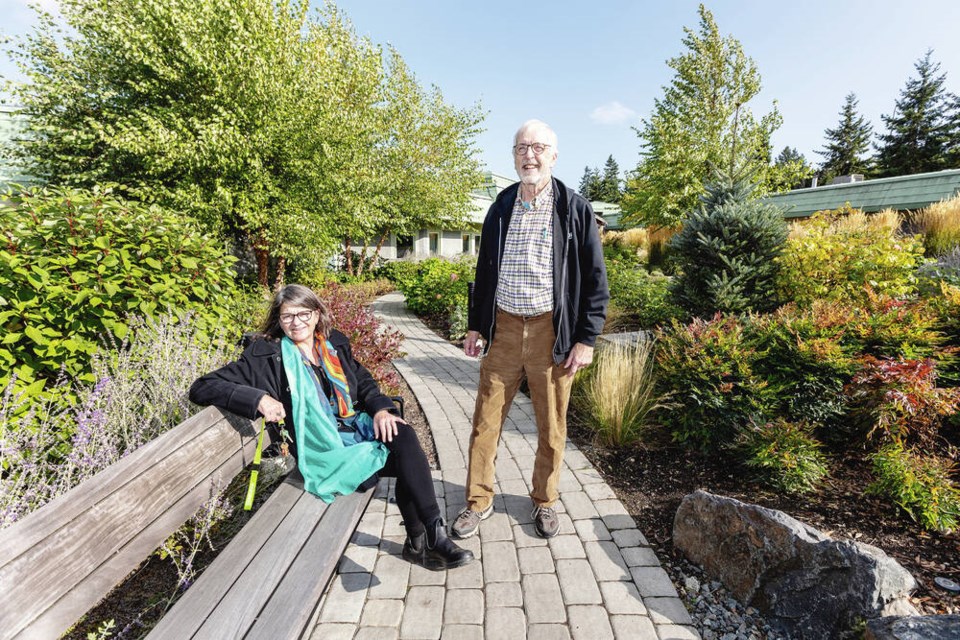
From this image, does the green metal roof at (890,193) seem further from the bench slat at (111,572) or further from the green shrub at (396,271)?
the green shrub at (396,271)

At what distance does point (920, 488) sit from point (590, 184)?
234 feet

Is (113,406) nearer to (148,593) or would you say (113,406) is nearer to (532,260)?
(148,593)

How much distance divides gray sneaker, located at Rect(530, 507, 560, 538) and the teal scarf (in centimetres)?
109

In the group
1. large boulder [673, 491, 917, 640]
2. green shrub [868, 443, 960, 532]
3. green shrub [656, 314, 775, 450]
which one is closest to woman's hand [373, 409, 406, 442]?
large boulder [673, 491, 917, 640]

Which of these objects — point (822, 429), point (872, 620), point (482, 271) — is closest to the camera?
point (872, 620)

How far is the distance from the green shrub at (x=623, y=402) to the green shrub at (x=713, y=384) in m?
0.18

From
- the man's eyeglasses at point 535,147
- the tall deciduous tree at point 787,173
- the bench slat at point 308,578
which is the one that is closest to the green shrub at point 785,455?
the man's eyeglasses at point 535,147

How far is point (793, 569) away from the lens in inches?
79.1

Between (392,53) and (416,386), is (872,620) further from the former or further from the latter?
(392,53)

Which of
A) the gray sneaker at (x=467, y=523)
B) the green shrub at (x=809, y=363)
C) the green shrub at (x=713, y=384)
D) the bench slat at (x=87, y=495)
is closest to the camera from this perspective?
the bench slat at (x=87, y=495)

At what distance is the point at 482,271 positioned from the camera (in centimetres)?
261

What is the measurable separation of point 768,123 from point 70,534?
16.8 meters

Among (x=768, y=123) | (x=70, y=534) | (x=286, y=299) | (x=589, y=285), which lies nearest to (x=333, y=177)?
(x=286, y=299)

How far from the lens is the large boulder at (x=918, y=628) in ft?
4.97
